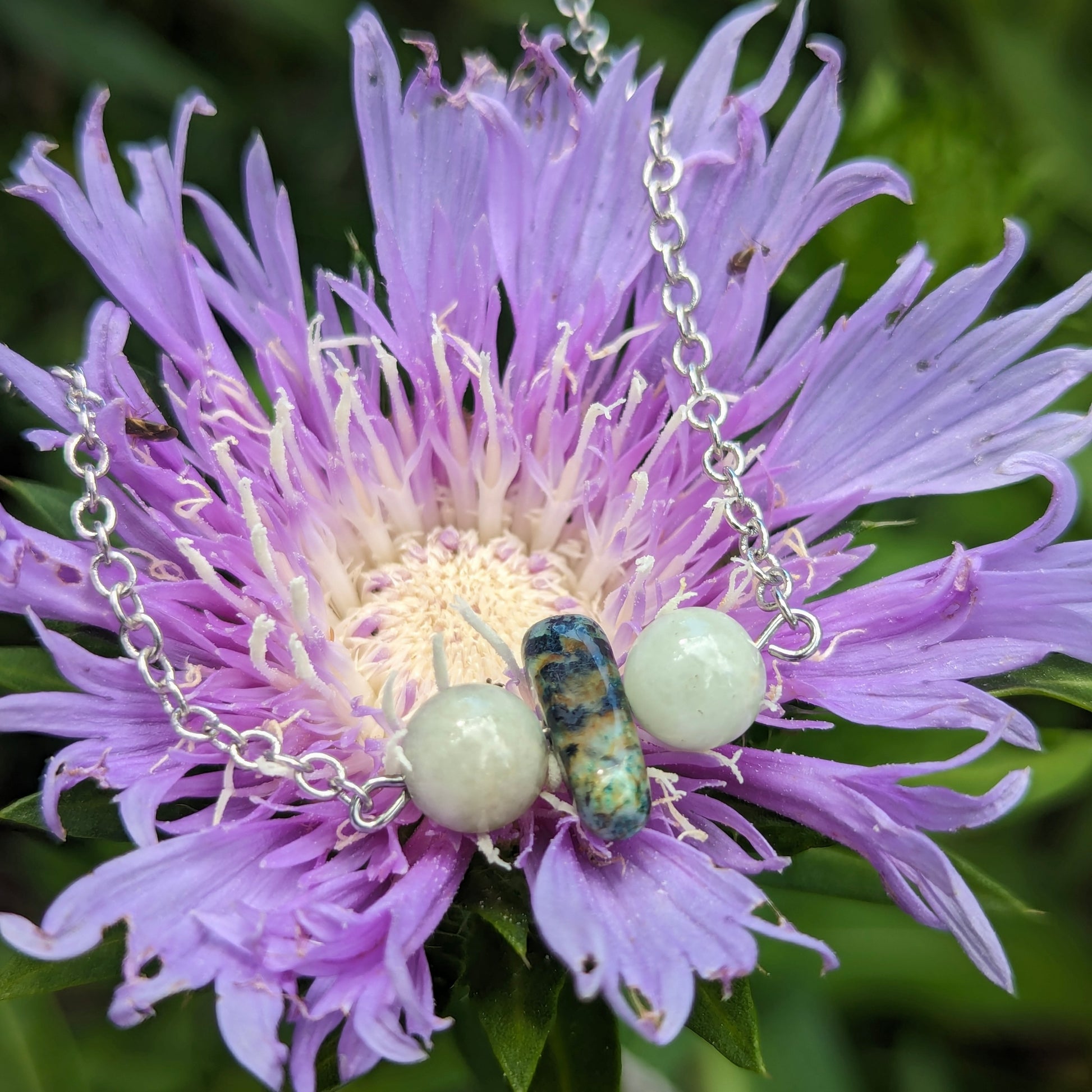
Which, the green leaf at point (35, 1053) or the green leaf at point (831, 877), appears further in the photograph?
the green leaf at point (35, 1053)

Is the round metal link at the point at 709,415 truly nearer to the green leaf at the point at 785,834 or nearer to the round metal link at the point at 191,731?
the green leaf at the point at 785,834

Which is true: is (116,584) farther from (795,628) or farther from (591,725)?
(795,628)

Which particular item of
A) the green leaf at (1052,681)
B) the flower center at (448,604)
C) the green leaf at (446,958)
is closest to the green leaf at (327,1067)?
the green leaf at (446,958)

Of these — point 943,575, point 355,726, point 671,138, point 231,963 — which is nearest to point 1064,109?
point 671,138

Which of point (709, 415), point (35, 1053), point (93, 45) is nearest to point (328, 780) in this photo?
point (709, 415)

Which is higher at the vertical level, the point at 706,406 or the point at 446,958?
the point at 706,406

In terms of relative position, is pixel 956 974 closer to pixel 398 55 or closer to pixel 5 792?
pixel 5 792

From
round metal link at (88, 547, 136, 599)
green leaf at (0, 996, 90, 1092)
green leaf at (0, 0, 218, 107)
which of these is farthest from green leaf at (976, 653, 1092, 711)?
green leaf at (0, 0, 218, 107)
